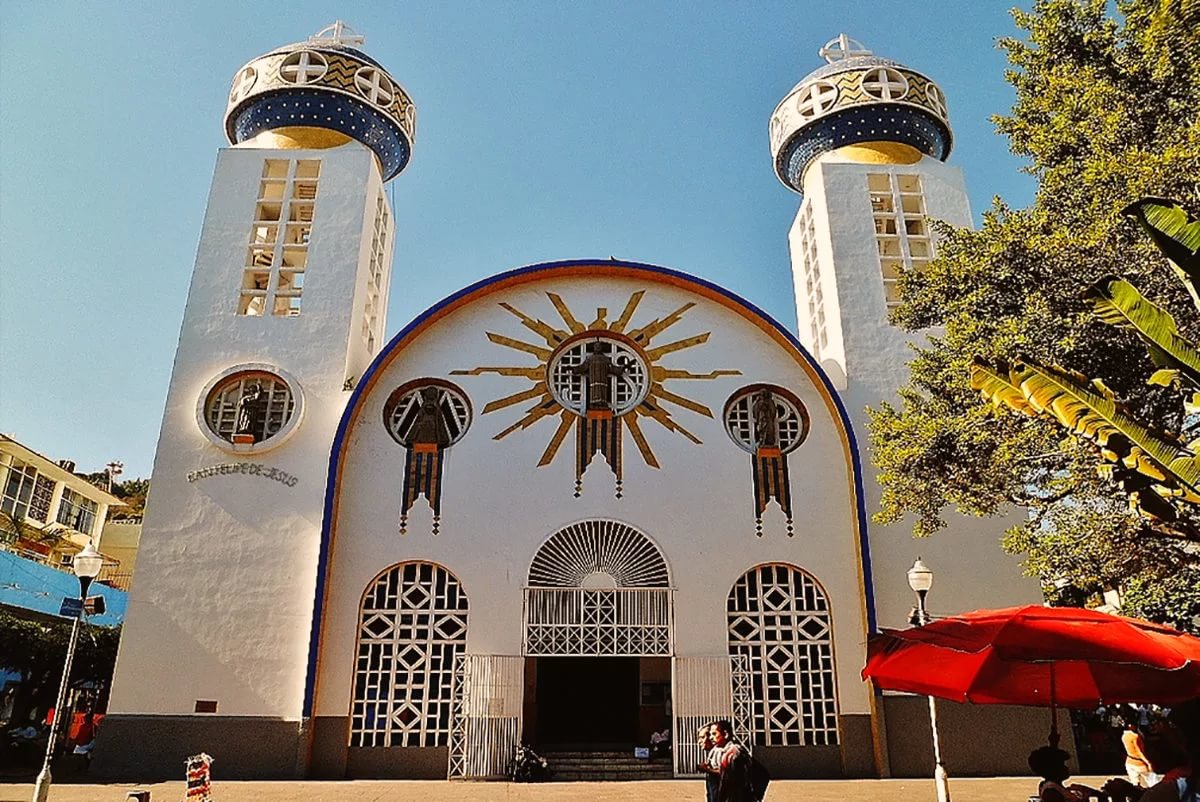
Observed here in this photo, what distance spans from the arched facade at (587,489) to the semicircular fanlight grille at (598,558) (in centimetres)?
3

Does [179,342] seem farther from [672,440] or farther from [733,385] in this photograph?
[733,385]

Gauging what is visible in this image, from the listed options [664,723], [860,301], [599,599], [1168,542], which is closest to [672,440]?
[599,599]

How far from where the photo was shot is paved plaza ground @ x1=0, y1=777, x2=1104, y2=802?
1174 centimetres

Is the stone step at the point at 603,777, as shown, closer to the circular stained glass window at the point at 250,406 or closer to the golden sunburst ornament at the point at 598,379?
the golden sunburst ornament at the point at 598,379

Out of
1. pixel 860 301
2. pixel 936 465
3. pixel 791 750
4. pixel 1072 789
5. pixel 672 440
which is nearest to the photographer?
pixel 1072 789

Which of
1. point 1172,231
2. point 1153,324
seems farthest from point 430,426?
point 1172,231

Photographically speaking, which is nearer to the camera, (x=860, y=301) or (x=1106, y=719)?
(x=860, y=301)

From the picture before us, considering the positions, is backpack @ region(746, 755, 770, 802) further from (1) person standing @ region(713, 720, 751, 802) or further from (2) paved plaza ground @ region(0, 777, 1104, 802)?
(2) paved plaza ground @ region(0, 777, 1104, 802)

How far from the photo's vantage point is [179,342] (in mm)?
16375

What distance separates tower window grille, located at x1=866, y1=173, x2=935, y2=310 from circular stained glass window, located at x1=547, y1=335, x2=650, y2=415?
544cm

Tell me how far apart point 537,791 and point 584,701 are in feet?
19.6

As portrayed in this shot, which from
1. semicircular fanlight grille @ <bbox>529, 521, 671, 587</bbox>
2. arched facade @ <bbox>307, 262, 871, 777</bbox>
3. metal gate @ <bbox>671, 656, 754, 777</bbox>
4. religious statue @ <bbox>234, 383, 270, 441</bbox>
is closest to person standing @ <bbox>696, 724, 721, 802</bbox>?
metal gate @ <bbox>671, 656, 754, 777</bbox>

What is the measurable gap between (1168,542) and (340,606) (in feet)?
39.7

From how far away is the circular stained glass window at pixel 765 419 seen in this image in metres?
16.1
